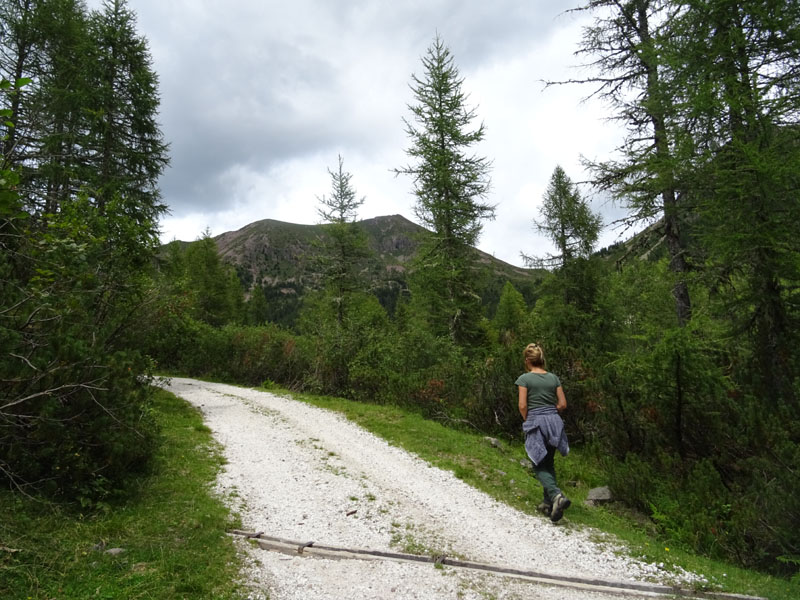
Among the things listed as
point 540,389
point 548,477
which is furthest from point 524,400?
point 548,477

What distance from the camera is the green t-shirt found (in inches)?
234

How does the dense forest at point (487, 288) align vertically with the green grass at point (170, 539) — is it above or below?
above

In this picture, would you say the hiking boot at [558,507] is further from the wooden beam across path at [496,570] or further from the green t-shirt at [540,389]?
the wooden beam across path at [496,570]

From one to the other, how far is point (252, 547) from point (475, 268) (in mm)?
16815

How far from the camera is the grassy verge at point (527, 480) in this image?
13.8ft

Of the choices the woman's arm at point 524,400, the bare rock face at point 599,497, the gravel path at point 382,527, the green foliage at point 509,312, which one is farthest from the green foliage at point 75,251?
the green foliage at point 509,312

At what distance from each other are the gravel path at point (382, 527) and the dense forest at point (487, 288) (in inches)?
66.6

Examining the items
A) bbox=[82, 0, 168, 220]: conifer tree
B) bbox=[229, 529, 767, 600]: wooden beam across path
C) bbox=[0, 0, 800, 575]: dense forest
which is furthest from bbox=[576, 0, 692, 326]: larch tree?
bbox=[82, 0, 168, 220]: conifer tree

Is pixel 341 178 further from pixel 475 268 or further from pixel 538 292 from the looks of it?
pixel 538 292

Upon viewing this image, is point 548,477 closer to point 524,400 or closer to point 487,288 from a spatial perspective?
point 524,400

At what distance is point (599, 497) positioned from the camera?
6664mm

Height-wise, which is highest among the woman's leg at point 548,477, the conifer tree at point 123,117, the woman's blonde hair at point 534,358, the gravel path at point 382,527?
the conifer tree at point 123,117

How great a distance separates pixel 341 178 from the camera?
26.8 m

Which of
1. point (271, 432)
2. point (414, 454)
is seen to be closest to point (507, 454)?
point (414, 454)
